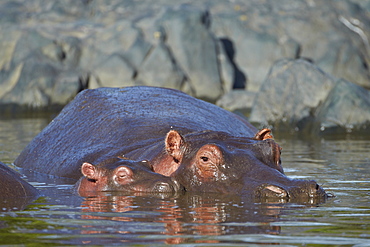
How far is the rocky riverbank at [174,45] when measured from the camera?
A: 23250 mm

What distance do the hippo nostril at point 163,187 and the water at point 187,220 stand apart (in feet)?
0.32

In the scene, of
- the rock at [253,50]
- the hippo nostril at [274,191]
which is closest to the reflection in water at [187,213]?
the hippo nostril at [274,191]

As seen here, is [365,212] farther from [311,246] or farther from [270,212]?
[311,246]

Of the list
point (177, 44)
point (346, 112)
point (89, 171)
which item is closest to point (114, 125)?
point (89, 171)

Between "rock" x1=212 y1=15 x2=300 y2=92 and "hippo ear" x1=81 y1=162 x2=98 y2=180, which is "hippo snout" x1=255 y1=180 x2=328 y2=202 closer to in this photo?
"hippo ear" x1=81 y1=162 x2=98 y2=180

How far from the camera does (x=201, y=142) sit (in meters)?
6.31

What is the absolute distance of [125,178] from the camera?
20.3ft

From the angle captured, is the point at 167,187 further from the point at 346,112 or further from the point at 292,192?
the point at 346,112

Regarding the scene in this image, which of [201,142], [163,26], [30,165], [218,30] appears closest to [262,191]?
[201,142]

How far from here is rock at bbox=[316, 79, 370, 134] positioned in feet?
49.1

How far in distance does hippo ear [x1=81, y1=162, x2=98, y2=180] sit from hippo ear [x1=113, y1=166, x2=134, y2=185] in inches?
7.8

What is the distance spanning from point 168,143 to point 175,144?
6 cm

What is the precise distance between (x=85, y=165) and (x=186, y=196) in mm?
898

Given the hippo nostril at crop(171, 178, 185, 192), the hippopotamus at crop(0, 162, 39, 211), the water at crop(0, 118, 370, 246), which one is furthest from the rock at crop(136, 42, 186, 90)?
the hippo nostril at crop(171, 178, 185, 192)
